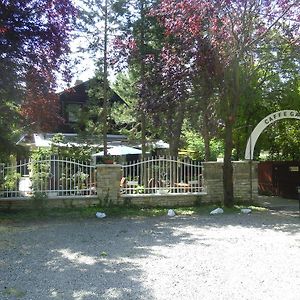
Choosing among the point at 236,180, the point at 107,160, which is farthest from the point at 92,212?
the point at 236,180

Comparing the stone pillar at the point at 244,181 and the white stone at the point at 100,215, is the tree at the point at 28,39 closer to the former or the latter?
the white stone at the point at 100,215

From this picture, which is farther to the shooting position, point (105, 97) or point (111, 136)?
point (111, 136)

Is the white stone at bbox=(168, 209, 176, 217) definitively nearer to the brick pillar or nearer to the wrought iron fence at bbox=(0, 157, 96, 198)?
the brick pillar

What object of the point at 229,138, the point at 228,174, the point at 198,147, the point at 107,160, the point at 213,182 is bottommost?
the point at 213,182

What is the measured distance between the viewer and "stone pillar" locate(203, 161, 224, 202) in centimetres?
1473

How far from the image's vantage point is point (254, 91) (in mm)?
19375

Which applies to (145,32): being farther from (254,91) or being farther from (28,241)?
(28,241)

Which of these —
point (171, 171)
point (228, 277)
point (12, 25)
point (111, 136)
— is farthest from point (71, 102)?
point (228, 277)

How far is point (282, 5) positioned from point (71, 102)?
19701 millimetres

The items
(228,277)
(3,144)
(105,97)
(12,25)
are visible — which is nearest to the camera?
(228,277)

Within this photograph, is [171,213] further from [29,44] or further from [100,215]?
[29,44]

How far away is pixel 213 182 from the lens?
14.8 metres

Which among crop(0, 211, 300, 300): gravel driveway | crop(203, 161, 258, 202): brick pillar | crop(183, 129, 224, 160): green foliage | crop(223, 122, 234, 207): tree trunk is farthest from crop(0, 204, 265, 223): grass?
crop(183, 129, 224, 160): green foliage

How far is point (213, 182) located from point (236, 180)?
0.92 metres
